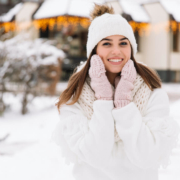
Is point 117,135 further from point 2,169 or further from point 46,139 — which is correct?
point 46,139

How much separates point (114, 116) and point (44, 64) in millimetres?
5543

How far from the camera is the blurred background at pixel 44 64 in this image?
3.80m

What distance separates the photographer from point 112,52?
158 centimetres

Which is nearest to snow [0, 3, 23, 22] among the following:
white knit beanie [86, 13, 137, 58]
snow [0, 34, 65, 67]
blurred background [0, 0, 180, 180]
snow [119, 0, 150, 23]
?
blurred background [0, 0, 180, 180]

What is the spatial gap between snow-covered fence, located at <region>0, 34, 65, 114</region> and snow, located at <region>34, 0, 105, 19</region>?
20.1 ft

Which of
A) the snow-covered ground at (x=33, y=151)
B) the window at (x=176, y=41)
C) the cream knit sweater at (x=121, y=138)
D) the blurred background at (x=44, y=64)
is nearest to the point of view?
the cream knit sweater at (x=121, y=138)

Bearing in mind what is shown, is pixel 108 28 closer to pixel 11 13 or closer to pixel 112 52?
pixel 112 52

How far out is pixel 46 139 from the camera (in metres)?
5.08

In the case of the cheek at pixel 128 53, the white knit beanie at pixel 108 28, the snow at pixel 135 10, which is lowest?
the cheek at pixel 128 53

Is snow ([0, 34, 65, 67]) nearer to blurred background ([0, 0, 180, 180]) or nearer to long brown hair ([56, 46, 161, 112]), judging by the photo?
blurred background ([0, 0, 180, 180])

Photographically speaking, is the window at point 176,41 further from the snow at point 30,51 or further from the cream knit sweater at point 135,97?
the cream knit sweater at point 135,97

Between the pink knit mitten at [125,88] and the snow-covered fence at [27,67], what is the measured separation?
533cm

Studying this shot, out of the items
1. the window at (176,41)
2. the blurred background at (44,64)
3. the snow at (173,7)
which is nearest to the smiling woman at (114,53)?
the blurred background at (44,64)

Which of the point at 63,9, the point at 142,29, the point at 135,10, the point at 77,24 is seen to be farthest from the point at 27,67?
the point at 142,29
